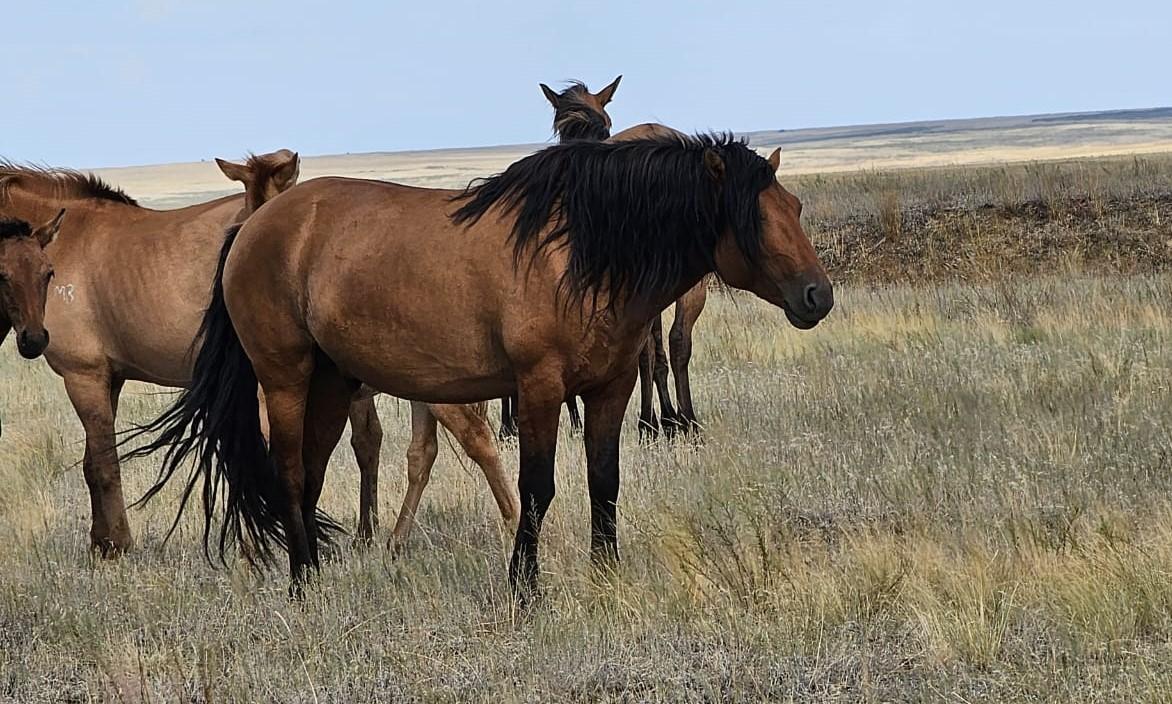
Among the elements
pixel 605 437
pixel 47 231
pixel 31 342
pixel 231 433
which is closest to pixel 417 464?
pixel 231 433

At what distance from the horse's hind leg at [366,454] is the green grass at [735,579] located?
1.01 feet

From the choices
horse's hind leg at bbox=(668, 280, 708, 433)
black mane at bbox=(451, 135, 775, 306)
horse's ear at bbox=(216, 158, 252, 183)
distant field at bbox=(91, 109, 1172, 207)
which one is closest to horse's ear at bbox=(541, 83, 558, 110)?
horse's hind leg at bbox=(668, 280, 708, 433)

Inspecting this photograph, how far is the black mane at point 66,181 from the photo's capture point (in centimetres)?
735

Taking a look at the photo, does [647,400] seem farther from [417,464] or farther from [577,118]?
[417,464]

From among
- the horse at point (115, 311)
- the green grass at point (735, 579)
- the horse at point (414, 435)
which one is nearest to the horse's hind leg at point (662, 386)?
the green grass at point (735, 579)

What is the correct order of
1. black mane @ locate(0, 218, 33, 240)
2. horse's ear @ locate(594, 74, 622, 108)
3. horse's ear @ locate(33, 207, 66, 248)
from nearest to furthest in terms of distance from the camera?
1. black mane @ locate(0, 218, 33, 240)
2. horse's ear @ locate(33, 207, 66, 248)
3. horse's ear @ locate(594, 74, 622, 108)

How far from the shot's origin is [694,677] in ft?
14.9

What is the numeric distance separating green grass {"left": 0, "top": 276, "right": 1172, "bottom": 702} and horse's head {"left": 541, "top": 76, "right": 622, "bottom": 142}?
6.45 ft

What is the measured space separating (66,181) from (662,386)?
4447 millimetres

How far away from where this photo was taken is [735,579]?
5.40 metres

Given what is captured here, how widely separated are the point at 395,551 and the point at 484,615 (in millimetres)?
1547

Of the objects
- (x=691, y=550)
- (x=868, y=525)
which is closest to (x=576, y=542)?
(x=691, y=550)

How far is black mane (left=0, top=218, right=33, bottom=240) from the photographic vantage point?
18.0 ft

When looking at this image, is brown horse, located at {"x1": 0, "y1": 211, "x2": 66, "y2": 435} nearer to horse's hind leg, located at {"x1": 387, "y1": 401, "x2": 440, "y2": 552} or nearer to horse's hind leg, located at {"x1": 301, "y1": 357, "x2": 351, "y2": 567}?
horse's hind leg, located at {"x1": 301, "y1": 357, "x2": 351, "y2": 567}
